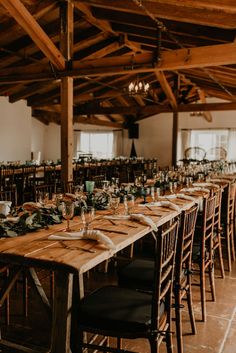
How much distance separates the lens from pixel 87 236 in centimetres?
222

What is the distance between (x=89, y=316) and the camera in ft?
6.41

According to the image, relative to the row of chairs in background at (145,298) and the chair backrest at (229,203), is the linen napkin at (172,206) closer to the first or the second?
the row of chairs in background at (145,298)

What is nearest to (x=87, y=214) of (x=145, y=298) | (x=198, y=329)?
(x=145, y=298)

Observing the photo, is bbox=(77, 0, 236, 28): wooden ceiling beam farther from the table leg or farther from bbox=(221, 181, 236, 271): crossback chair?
the table leg

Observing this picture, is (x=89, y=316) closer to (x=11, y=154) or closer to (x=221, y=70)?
(x=221, y=70)

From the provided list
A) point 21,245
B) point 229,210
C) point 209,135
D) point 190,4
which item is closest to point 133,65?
point 190,4

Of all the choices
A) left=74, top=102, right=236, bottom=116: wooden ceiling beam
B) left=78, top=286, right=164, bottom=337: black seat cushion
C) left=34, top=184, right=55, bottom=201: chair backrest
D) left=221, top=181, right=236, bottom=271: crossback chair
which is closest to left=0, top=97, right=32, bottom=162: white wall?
left=74, top=102, right=236, bottom=116: wooden ceiling beam

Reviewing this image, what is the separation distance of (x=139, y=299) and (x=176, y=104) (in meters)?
10.2

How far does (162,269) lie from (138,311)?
0.86 ft

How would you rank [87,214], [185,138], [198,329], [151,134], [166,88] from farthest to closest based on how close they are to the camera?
[151,134], [185,138], [166,88], [87,214], [198,329]

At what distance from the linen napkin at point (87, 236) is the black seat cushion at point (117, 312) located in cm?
32

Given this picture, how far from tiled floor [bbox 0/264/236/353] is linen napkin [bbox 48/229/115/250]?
833mm

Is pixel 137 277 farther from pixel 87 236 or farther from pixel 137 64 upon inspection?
pixel 137 64

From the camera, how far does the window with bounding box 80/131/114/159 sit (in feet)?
52.6
